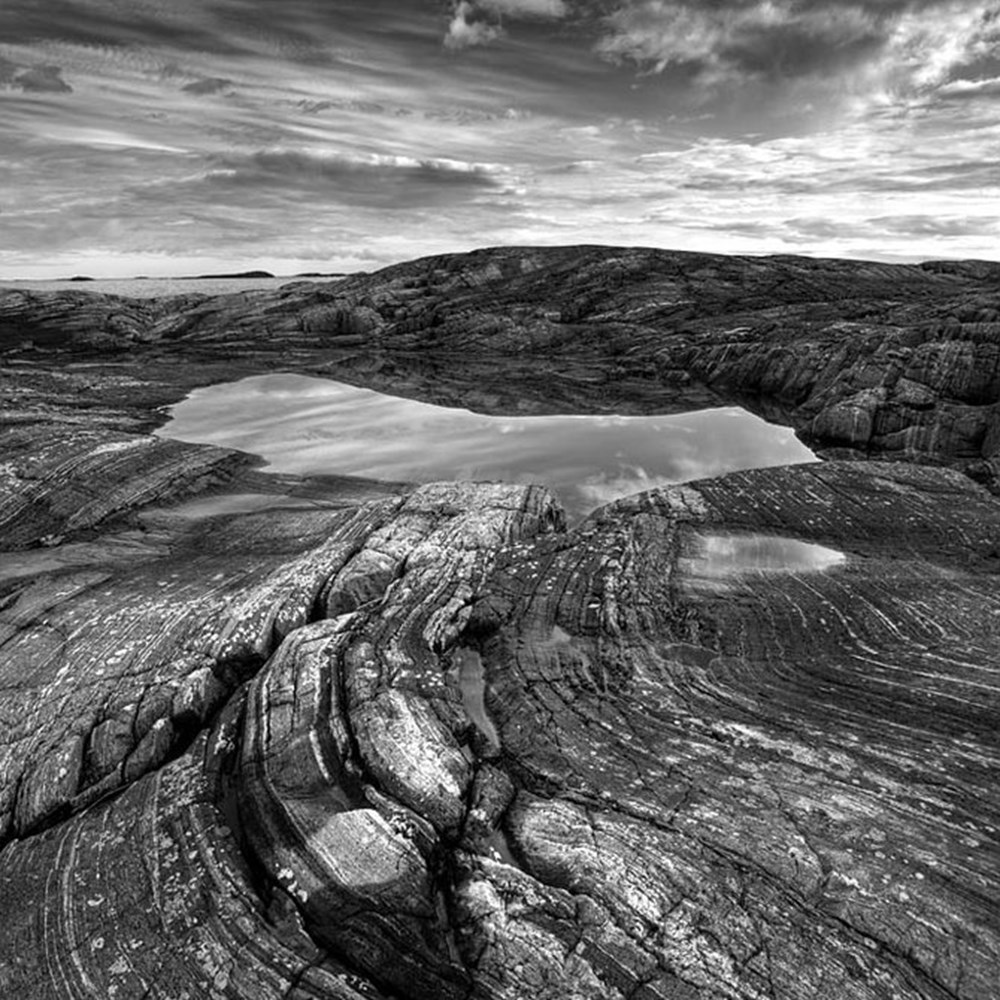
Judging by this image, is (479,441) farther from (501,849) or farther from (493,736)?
(501,849)

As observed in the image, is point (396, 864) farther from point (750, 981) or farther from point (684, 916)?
point (750, 981)

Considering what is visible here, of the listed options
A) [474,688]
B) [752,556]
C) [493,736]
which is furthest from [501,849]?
[752,556]

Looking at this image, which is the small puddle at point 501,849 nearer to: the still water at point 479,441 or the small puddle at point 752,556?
the small puddle at point 752,556

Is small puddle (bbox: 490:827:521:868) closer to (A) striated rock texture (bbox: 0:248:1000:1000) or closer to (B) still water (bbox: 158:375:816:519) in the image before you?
(A) striated rock texture (bbox: 0:248:1000:1000)

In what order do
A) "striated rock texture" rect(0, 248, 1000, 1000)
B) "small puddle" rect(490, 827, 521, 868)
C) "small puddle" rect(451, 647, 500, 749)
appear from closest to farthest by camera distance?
"striated rock texture" rect(0, 248, 1000, 1000) < "small puddle" rect(490, 827, 521, 868) < "small puddle" rect(451, 647, 500, 749)

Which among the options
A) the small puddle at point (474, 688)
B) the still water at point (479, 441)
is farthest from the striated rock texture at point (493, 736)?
the still water at point (479, 441)

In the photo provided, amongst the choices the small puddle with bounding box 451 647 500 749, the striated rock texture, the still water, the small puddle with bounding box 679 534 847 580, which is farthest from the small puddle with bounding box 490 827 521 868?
the still water
